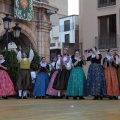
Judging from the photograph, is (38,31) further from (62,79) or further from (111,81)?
(111,81)

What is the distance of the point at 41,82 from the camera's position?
11852mm

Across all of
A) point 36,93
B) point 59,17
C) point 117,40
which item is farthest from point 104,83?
point 59,17

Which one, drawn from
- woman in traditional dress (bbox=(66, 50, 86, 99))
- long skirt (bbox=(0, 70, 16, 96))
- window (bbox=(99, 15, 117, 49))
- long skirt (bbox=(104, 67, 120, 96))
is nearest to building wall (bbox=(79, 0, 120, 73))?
window (bbox=(99, 15, 117, 49))

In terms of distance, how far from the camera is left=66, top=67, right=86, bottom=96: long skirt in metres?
10.4

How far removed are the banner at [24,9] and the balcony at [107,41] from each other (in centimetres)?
574

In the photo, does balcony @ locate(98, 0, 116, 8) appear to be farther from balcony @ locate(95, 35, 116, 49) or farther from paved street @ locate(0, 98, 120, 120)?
paved street @ locate(0, 98, 120, 120)

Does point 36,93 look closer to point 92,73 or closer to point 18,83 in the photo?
point 18,83

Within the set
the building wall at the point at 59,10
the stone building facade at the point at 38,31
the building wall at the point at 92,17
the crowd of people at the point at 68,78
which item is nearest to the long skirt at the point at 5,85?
the crowd of people at the point at 68,78

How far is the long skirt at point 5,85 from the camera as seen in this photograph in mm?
11266

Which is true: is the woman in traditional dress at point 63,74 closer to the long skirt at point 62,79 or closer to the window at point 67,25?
the long skirt at point 62,79

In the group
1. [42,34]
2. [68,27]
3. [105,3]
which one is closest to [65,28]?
[68,27]

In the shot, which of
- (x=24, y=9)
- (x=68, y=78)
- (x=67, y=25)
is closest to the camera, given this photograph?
(x=68, y=78)

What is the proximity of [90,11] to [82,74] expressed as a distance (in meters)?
12.7

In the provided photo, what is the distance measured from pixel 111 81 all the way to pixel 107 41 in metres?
11.9
